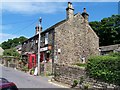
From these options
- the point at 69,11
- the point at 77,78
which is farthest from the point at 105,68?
the point at 69,11

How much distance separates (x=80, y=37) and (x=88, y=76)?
18.0 meters

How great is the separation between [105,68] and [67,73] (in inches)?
213

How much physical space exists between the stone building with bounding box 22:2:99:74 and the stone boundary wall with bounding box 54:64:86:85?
8814 mm

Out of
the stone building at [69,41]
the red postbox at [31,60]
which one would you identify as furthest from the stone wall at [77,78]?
the red postbox at [31,60]

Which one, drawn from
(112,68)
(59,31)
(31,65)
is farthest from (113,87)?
(31,65)

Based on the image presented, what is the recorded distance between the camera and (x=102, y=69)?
18.6 metres

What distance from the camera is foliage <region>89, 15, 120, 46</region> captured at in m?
60.1

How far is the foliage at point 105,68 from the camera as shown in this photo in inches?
686

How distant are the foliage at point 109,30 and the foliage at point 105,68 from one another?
4131 centimetres

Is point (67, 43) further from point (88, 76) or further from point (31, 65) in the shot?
point (88, 76)

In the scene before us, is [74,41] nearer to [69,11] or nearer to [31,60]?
[69,11]

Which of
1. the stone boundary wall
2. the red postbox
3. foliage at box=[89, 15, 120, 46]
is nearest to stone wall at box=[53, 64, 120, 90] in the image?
the stone boundary wall

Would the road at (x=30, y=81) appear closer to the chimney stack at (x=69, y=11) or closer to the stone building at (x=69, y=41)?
the stone building at (x=69, y=41)

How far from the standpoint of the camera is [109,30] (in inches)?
2413
